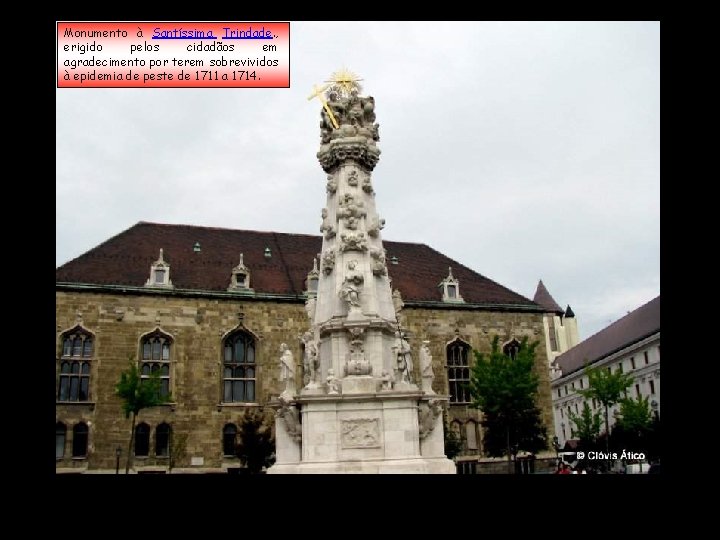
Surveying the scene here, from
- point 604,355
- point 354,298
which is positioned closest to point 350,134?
point 354,298

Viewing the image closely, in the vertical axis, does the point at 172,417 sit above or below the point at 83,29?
below

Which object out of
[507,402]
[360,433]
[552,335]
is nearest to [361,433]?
[360,433]

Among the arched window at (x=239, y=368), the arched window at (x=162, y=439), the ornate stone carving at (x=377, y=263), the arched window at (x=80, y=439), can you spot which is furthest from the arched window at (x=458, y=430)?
the ornate stone carving at (x=377, y=263)

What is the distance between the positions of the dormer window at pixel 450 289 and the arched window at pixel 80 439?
1940 centimetres

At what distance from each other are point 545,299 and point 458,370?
188ft

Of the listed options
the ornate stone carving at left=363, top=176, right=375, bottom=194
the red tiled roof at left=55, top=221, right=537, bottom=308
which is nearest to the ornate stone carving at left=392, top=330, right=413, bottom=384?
the ornate stone carving at left=363, top=176, right=375, bottom=194

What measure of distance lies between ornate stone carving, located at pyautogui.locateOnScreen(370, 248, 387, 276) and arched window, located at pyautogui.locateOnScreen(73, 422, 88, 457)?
68.7 ft

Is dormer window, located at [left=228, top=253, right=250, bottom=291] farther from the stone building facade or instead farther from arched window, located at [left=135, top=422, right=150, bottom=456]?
arched window, located at [left=135, top=422, right=150, bottom=456]

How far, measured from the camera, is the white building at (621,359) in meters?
45.9

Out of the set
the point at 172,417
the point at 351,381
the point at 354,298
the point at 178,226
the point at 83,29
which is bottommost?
the point at 172,417

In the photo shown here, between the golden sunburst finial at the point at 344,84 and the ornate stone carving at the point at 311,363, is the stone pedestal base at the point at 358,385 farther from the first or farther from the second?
the golden sunburst finial at the point at 344,84

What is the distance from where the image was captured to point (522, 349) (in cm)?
3247

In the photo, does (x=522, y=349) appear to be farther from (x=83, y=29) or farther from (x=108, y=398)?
(x=83, y=29)
